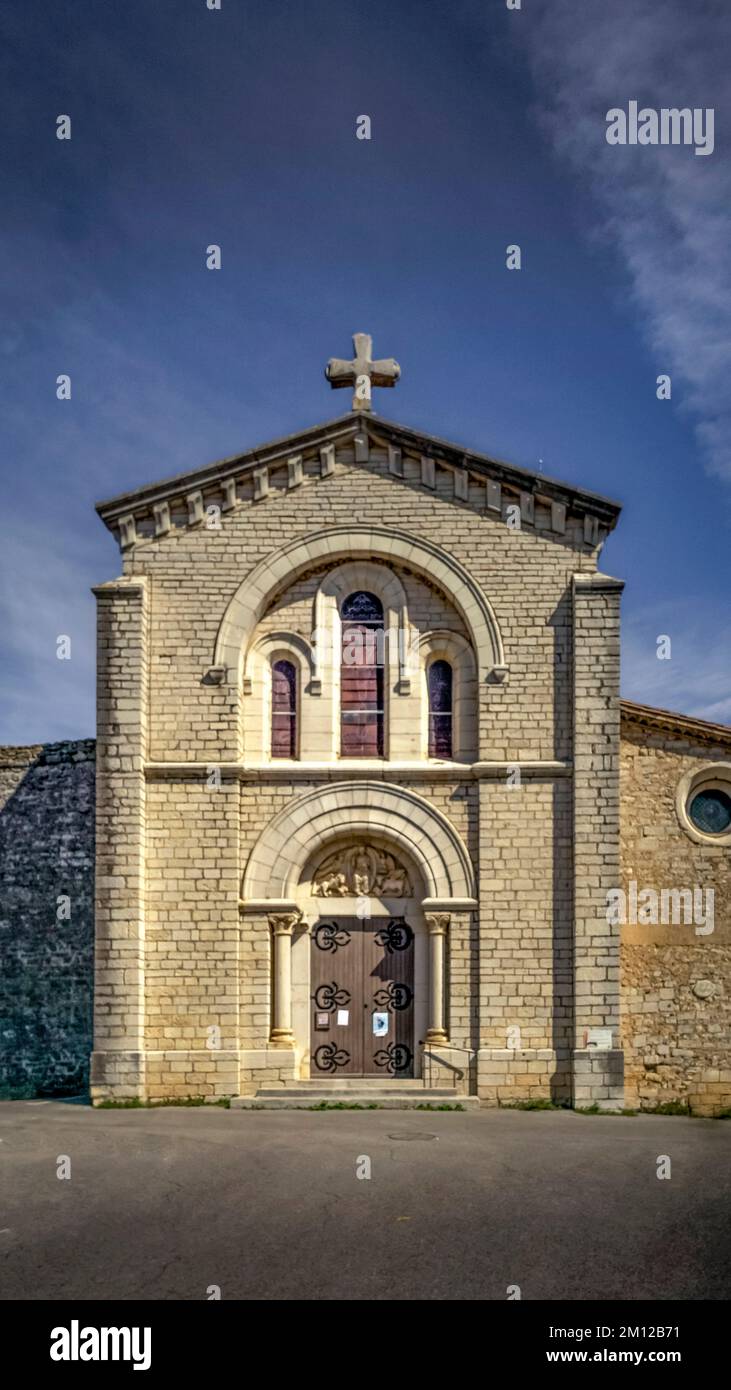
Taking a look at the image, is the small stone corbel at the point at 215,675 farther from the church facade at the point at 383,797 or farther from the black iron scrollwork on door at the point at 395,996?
the black iron scrollwork on door at the point at 395,996

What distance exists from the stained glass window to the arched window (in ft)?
11.6

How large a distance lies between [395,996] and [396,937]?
2.52 ft

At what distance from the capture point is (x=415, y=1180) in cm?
1159

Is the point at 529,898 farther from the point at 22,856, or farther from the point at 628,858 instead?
the point at 22,856

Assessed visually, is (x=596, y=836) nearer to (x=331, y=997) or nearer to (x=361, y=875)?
(x=361, y=875)

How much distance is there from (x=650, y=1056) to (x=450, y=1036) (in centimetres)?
276

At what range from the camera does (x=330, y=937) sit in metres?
18.2

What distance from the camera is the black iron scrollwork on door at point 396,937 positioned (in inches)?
714

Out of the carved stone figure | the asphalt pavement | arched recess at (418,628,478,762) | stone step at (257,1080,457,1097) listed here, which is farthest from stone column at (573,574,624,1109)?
the carved stone figure

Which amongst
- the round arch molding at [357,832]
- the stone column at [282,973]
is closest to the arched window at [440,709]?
the round arch molding at [357,832]

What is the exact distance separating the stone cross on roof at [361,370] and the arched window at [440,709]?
398 centimetres
